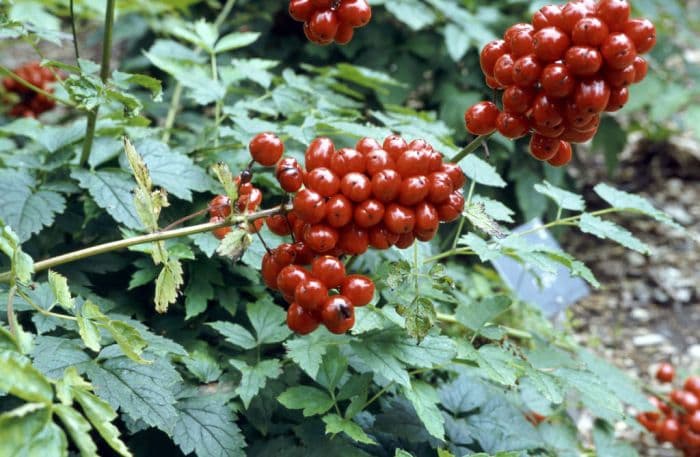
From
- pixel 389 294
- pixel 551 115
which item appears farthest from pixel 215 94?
pixel 551 115

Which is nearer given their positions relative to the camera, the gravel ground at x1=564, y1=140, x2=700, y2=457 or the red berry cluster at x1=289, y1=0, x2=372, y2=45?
the red berry cluster at x1=289, y1=0, x2=372, y2=45

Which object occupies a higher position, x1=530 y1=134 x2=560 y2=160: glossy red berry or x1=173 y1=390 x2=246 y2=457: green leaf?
x1=530 y1=134 x2=560 y2=160: glossy red berry

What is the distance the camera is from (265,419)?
1440 mm

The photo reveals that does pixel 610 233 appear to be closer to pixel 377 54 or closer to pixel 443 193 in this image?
pixel 443 193

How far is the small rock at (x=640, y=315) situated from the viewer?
3.22m

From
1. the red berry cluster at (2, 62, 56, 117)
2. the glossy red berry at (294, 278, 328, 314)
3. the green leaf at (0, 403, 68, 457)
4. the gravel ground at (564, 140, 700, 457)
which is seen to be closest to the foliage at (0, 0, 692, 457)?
the green leaf at (0, 403, 68, 457)

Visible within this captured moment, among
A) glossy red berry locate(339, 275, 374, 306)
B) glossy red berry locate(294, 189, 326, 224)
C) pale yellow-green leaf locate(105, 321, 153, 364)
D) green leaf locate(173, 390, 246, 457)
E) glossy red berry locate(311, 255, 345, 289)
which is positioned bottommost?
green leaf locate(173, 390, 246, 457)

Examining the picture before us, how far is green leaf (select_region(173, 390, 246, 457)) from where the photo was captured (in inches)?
51.2

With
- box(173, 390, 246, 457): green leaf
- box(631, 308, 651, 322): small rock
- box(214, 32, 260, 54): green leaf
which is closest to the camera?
box(173, 390, 246, 457): green leaf

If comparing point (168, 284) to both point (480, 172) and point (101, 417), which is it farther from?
point (480, 172)

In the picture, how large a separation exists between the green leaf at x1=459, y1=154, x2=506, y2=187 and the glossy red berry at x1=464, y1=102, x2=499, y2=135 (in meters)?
0.43

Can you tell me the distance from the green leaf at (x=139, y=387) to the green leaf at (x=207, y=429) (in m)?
0.08

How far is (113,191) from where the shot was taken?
1553 mm

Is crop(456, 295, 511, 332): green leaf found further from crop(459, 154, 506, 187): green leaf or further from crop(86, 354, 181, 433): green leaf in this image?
crop(86, 354, 181, 433): green leaf
